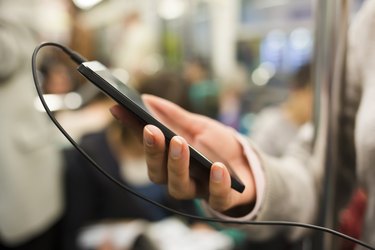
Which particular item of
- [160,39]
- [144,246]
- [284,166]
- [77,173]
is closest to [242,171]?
[284,166]

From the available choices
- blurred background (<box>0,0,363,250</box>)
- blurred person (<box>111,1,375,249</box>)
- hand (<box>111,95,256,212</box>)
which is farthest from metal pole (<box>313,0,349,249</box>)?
blurred background (<box>0,0,363,250</box>)

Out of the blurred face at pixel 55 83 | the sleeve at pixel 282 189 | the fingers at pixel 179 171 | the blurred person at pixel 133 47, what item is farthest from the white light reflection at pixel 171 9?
the fingers at pixel 179 171

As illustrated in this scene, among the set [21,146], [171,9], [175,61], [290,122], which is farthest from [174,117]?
[171,9]

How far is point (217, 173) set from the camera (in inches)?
16.7

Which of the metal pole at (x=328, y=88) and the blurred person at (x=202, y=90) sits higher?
the metal pole at (x=328, y=88)

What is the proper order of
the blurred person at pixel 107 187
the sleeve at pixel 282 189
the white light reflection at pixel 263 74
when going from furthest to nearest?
the white light reflection at pixel 263 74
the blurred person at pixel 107 187
the sleeve at pixel 282 189

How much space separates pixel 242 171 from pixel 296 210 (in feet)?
0.41

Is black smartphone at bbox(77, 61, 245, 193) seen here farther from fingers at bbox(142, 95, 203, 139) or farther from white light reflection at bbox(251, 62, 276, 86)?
white light reflection at bbox(251, 62, 276, 86)

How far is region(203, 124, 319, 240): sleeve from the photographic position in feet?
1.75

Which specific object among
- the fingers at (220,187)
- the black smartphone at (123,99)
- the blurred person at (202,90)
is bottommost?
the blurred person at (202,90)

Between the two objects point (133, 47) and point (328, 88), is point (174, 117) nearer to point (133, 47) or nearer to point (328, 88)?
point (328, 88)

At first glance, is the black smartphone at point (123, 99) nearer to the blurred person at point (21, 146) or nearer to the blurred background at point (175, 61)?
the blurred background at point (175, 61)

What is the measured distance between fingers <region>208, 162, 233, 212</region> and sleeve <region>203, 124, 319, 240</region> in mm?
53

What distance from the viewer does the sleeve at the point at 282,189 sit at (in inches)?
21.0
